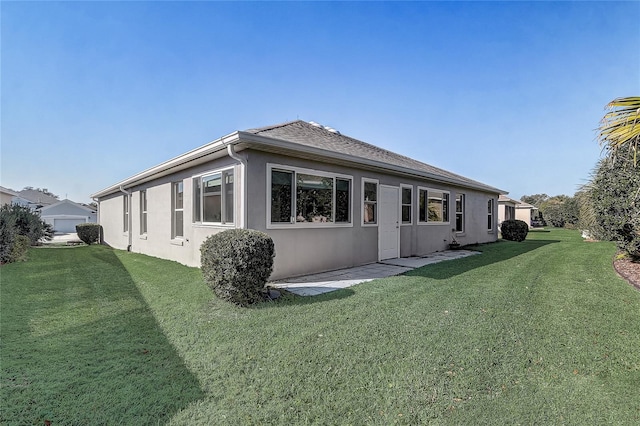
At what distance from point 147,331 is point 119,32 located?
8674 mm

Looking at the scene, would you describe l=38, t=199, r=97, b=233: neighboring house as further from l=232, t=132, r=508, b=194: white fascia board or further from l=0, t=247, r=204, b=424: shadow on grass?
l=232, t=132, r=508, b=194: white fascia board

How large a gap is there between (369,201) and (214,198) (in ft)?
13.7

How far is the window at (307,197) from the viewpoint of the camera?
667cm

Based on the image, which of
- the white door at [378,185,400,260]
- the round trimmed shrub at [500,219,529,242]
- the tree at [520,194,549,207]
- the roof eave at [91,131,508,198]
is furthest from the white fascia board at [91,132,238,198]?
the tree at [520,194,549,207]

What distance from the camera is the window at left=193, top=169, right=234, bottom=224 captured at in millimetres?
6895

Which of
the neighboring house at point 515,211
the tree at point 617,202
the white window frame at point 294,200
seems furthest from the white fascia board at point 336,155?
the neighboring house at point 515,211

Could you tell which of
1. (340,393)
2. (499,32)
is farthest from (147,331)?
(499,32)

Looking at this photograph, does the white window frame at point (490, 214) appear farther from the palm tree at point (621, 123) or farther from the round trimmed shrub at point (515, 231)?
the palm tree at point (621, 123)

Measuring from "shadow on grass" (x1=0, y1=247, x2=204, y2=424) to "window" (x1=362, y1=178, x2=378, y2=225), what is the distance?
5677 millimetres

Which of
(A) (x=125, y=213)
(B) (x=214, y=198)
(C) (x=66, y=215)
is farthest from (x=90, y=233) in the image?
(C) (x=66, y=215)

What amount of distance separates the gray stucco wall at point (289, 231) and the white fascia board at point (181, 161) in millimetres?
297

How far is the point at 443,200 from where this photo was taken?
12.1 m

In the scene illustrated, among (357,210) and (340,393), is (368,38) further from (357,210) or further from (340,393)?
(340,393)

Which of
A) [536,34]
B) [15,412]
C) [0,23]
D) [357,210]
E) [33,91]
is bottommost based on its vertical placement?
[15,412]
